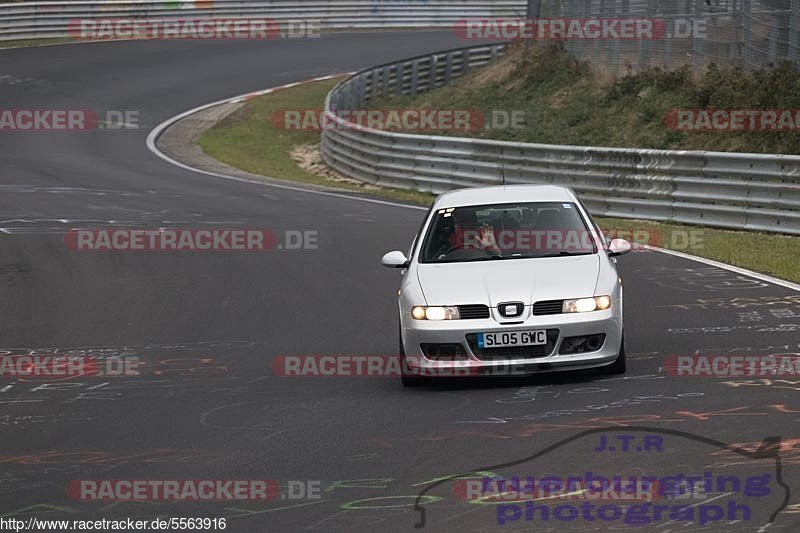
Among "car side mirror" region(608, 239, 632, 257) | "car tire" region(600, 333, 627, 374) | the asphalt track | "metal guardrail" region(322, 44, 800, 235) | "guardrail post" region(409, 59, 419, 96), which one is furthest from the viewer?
"guardrail post" region(409, 59, 419, 96)

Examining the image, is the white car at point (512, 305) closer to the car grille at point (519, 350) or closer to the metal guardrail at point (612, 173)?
the car grille at point (519, 350)

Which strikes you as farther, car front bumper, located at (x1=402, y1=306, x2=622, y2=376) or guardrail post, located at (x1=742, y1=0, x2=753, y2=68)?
guardrail post, located at (x1=742, y1=0, x2=753, y2=68)

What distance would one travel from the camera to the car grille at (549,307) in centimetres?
956

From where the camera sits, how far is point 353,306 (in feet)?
45.2

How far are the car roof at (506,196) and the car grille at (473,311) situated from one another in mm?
1627

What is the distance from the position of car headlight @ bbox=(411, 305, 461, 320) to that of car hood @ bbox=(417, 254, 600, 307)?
0.15ft

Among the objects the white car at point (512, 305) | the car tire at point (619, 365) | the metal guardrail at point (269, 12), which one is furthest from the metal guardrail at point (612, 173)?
the metal guardrail at point (269, 12)

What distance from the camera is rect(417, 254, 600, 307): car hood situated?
9.64 meters

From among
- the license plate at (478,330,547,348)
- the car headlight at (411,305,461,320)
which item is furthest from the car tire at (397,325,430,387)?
the license plate at (478,330,547,348)

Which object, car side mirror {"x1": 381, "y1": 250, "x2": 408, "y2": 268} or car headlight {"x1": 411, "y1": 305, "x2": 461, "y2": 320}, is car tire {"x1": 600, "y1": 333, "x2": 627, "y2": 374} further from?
car side mirror {"x1": 381, "y1": 250, "x2": 408, "y2": 268}

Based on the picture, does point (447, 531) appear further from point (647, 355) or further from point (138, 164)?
point (138, 164)

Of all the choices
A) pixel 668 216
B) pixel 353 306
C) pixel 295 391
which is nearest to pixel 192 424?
pixel 295 391

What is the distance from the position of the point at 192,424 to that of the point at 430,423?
162 cm

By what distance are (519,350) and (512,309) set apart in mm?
298
